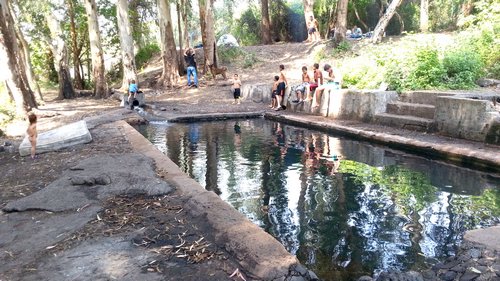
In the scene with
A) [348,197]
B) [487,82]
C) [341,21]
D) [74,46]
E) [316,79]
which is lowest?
[348,197]

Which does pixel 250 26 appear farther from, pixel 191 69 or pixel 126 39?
pixel 126 39

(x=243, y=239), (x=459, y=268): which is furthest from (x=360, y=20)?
(x=243, y=239)

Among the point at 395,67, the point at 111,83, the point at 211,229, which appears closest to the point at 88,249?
the point at 211,229

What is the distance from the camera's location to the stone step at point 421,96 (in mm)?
9595

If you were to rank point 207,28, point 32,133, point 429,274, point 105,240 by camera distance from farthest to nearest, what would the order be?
1. point 207,28
2. point 32,133
3. point 105,240
4. point 429,274

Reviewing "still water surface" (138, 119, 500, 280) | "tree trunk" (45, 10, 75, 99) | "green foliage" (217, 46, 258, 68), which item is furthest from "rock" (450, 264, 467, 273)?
"tree trunk" (45, 10, 75, 99)

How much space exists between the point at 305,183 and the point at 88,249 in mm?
3905

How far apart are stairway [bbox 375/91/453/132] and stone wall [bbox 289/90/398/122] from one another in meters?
0.22

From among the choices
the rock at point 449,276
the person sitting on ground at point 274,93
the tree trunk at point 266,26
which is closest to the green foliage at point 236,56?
the tree trunk at point 266,26

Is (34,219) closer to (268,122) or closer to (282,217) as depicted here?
(282,217)

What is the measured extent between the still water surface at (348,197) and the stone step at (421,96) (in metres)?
2.01

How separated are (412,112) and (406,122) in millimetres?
502

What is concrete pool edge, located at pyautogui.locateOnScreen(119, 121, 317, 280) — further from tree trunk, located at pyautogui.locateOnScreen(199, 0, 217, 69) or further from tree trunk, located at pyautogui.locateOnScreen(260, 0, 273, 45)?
tree trunk, located at pyautogui.locateOnScreen(260, 0, 273, 45)

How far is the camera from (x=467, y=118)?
818 cm
